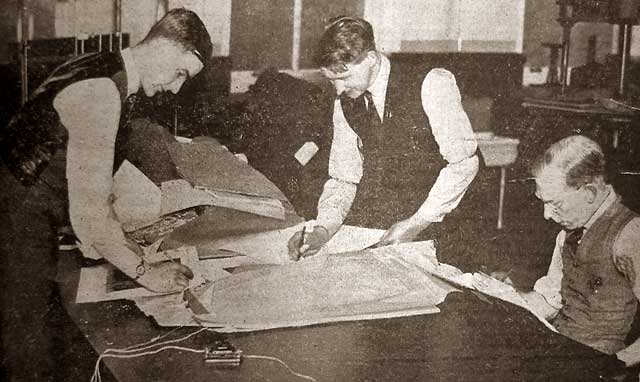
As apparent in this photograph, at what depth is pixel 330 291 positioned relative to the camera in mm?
1957

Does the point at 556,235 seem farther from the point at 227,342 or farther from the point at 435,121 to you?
the point at 227,342

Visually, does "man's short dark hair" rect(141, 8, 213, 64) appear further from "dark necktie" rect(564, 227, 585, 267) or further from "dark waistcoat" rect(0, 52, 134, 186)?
"dark necktie" rect(564, 227, 585, 267)

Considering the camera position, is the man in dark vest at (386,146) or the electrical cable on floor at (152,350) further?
the man in dark vest at (386,146)

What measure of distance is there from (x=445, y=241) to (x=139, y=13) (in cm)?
112

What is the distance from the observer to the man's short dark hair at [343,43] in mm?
1982

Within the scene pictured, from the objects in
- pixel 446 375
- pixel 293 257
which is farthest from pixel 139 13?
pixel 446 375

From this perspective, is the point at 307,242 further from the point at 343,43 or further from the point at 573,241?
the point at 573,241

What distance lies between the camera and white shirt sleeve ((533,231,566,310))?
210 centimetres

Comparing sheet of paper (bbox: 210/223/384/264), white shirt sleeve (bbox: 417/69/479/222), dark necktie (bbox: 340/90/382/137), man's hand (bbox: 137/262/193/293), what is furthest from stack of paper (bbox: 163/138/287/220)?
white shirt sleeve (bbox: 417/69/479/222)

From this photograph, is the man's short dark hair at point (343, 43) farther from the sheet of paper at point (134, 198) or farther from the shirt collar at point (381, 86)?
the sheet of paper at point (134, 198)

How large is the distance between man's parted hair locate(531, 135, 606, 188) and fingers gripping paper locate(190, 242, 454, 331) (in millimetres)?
446

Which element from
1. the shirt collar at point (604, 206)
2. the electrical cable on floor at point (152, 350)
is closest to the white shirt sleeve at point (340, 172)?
the electrical cable on floor at point (152, 350)

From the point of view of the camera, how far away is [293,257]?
203 cm

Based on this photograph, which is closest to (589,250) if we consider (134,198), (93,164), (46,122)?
(134,198)
